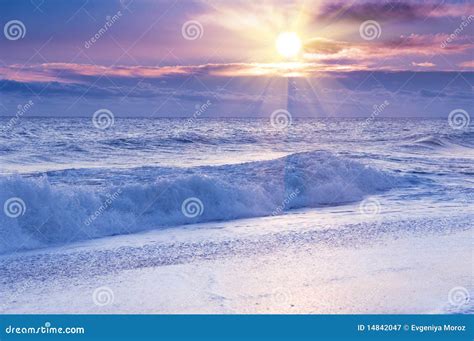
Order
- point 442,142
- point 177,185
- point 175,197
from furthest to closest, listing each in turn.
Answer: point 442,142, point 177,185, point 175,197

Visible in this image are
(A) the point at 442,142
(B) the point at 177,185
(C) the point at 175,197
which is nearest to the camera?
(C) the point at 175,197

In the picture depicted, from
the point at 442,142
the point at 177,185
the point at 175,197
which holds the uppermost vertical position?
the point at 442,142

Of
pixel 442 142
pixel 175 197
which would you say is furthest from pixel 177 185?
pixel 442 142

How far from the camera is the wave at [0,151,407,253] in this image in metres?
9.23

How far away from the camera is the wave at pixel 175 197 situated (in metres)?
9.23

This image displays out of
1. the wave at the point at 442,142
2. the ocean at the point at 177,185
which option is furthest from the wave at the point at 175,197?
the wave at the point at 442,142

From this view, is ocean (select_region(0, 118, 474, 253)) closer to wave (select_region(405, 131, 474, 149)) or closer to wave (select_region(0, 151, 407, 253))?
wave (select_region(0, 151, 407, 253))

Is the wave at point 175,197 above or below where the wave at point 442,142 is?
below

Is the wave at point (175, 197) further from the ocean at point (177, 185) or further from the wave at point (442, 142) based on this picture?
the wave at point (442, 142)

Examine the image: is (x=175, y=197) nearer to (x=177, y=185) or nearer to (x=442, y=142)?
(x=177, y=185)

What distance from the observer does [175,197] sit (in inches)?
443

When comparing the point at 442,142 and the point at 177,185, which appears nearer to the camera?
the point at 177,185

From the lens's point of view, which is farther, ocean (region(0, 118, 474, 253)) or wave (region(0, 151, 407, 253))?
ocean (region(0, 118, 474, 253))

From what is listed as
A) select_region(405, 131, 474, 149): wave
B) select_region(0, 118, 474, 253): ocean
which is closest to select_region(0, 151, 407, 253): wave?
select_region(0, 118, 474, 253): ocean
